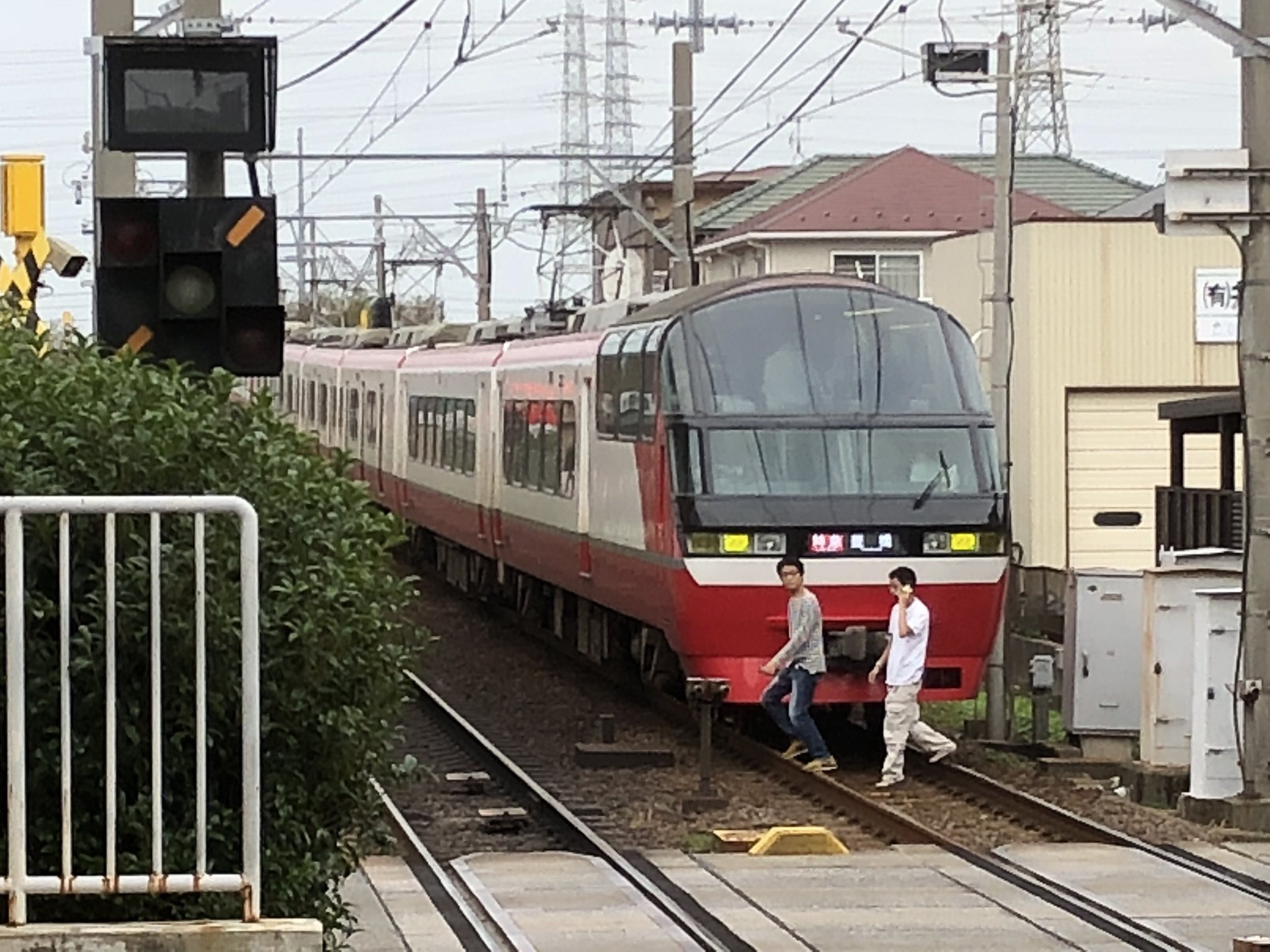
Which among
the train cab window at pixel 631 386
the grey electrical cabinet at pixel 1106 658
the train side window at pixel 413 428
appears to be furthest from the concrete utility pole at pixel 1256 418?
the train side window at pixel 413 428

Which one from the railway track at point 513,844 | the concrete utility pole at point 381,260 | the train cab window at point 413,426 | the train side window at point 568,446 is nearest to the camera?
the railway track at point 513,844

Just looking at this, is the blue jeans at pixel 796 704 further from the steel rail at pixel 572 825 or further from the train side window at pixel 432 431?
the train side window at pixel 432 431

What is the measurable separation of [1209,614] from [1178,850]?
206 centimetres

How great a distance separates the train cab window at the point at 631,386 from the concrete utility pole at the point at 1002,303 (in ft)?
7.91

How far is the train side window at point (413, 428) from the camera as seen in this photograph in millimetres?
32906

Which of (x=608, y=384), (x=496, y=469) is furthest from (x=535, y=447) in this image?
(x=608, y=384)

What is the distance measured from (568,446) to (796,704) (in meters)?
5.36

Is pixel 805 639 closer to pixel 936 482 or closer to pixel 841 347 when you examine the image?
pixel 936 482

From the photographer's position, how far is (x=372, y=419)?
37219 mm

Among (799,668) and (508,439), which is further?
(508,439)

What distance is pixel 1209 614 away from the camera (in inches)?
605

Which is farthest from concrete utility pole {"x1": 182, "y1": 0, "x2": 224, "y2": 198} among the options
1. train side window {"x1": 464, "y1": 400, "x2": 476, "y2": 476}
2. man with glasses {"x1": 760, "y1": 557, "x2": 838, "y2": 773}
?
train side window {"x1": 464, "y1": 400, "x2": 476, "y2": 476}

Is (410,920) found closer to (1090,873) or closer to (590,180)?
(1090,873)

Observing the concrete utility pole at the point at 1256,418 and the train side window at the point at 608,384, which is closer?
the concrete utility pole at the point at 1256,418
